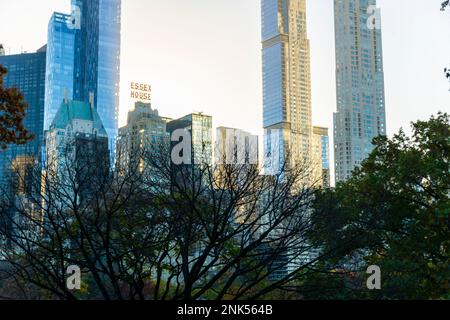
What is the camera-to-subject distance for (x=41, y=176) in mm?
23219

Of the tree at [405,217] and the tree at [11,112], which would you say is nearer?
the tree at [11,112]

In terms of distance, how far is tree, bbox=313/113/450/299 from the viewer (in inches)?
840

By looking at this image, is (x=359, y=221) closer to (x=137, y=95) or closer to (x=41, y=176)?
(x=41, y=176)

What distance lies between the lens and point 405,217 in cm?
2402

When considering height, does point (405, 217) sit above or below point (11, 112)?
below

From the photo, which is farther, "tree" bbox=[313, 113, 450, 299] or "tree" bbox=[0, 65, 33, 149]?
"tree" bbox=[313, 113, 450, 299]

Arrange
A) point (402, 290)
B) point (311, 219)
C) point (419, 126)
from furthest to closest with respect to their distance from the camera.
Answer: point (419, 126), point (402, 290), point (311, 219)

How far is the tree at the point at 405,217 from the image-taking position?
21328 mm

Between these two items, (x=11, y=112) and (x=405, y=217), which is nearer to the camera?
(x=11, y=112)
